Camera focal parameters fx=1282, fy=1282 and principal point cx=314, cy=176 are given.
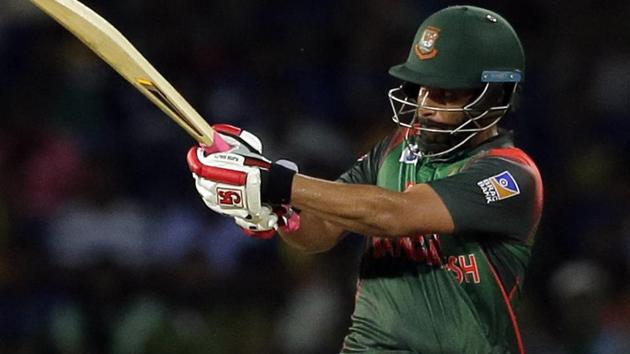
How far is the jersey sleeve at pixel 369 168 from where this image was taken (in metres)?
4.57

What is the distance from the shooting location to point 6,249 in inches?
281

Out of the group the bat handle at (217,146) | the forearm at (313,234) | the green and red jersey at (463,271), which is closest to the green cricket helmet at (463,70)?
the green and red jersey at (463,271)

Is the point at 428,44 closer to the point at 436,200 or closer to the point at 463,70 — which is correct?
the point at 463,70

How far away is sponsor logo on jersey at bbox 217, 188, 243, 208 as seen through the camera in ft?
12.6

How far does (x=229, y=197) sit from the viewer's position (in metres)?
3.85

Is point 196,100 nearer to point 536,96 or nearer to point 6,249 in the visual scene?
point 6,249

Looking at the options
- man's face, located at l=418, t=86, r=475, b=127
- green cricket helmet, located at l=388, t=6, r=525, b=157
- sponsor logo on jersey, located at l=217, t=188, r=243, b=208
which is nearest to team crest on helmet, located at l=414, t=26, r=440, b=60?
green cricket helmet, located at l=388, t=6, r=525, b=157

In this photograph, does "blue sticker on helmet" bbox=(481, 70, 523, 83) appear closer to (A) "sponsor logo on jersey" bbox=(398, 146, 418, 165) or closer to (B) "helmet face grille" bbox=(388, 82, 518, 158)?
(B) "helmet face grille" bbox=(388, 82, 518, 158)

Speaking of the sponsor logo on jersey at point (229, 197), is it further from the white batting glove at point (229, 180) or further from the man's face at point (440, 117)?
the man's face at point (440, 117)

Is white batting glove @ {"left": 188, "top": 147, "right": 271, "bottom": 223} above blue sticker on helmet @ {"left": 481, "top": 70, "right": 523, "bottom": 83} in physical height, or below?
below

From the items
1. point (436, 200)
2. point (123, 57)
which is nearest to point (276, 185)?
point (436, 200)

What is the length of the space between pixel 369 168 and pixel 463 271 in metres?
0.65

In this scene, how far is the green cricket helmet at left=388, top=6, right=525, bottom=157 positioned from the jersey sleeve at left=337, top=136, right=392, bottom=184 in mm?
167

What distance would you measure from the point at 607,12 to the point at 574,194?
1.22 metres
